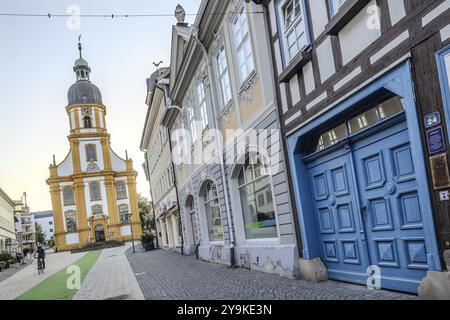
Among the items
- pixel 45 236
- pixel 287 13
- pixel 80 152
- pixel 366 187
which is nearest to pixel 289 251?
pixel 366 187

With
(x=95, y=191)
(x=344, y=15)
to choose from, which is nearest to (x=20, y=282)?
(x=344, y=15)

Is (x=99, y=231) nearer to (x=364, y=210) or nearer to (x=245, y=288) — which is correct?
(x=245, y=288)

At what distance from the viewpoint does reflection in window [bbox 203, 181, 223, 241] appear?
16250 mm

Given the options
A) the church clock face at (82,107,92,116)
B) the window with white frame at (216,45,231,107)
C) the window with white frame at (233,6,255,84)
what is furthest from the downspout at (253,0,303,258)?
the church clock face at (82,107,92,116)

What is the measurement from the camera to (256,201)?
1231 cm

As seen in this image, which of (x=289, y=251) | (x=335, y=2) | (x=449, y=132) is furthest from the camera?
(x=289, y=251)

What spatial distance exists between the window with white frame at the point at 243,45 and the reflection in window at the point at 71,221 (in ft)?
184

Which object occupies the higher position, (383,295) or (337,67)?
(337,67)

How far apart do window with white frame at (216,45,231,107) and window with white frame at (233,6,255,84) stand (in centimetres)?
100

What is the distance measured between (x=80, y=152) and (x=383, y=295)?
63.3 metres

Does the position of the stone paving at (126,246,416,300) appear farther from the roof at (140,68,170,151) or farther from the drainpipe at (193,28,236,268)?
the roof at (140,68,170,151)

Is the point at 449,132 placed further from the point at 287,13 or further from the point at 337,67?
the point at 287,13

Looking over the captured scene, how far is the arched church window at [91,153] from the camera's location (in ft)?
216

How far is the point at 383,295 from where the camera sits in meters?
6.63
